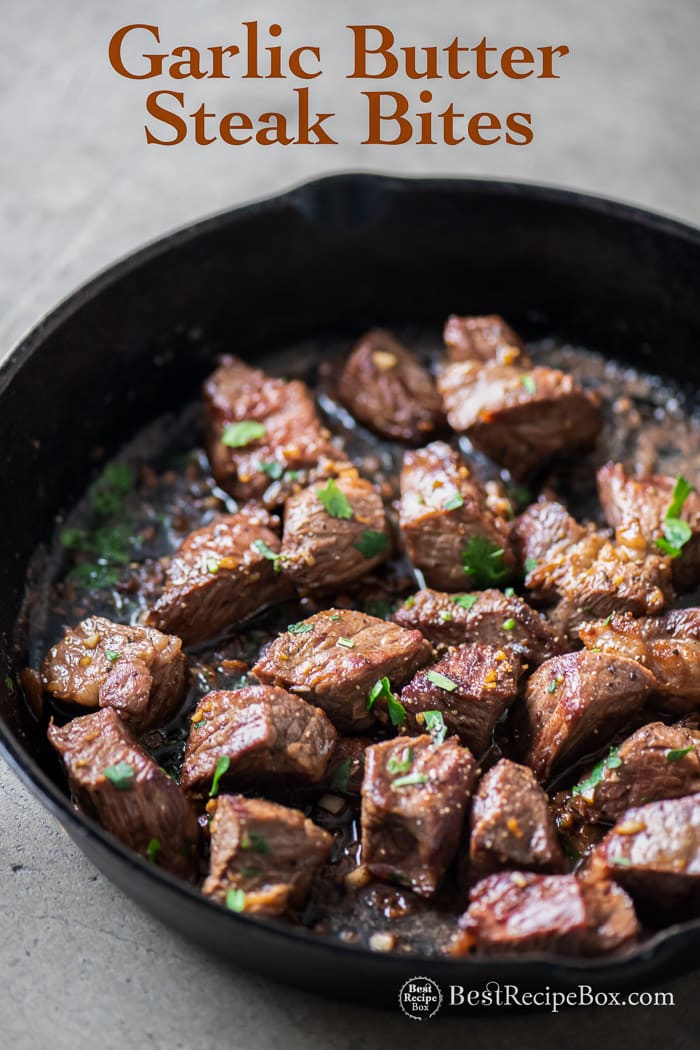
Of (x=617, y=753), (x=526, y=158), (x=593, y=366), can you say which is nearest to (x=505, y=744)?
(x=617, y=753)

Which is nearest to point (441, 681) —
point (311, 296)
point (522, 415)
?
point (522, 415)

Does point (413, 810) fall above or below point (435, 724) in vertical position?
below

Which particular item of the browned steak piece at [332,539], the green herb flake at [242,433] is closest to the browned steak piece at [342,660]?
the browned steak piece at [332,539]

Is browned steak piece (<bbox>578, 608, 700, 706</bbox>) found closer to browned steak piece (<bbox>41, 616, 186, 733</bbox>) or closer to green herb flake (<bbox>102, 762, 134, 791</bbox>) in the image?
browned steak piece (<bbox>41, 616, 186, 733</bbox>)

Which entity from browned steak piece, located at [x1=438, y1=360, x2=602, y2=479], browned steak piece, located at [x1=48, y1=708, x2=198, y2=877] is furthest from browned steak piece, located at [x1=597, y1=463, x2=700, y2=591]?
browned steak piece, located at [x1=48, y1=708, x2=198, y2=877]

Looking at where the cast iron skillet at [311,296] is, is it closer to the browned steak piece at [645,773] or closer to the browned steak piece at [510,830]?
the browned steak piece at [510,830]

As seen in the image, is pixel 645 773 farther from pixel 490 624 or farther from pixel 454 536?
pixel 454 536
